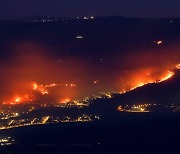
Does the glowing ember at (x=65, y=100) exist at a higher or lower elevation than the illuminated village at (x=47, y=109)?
higher

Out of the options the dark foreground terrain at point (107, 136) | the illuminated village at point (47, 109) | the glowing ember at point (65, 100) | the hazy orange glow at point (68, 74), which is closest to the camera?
the dark foreground terrain at point (107, 136)

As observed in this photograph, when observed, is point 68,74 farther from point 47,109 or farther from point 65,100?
point 47,109

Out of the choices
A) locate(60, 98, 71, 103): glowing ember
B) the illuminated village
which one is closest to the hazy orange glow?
locate(60, 98, 71, 103): glowing ember

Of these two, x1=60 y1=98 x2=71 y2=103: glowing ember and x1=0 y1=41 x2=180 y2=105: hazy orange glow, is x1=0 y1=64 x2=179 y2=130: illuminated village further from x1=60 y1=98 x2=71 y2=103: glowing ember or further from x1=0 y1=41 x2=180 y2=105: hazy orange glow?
x1=0 y1=41 x2=180 y2=105: hazy orange glow

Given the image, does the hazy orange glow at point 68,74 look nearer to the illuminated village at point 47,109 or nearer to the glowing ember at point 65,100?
the glowing ember at point 65,100

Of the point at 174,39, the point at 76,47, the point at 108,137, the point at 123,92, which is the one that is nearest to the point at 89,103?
the point at 123,92

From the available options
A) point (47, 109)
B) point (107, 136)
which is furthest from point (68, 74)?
point (107, 136)

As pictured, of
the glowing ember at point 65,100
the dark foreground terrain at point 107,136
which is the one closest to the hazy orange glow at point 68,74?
the glowing ember at point 65,100

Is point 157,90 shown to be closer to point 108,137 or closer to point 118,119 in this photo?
point 118,119
